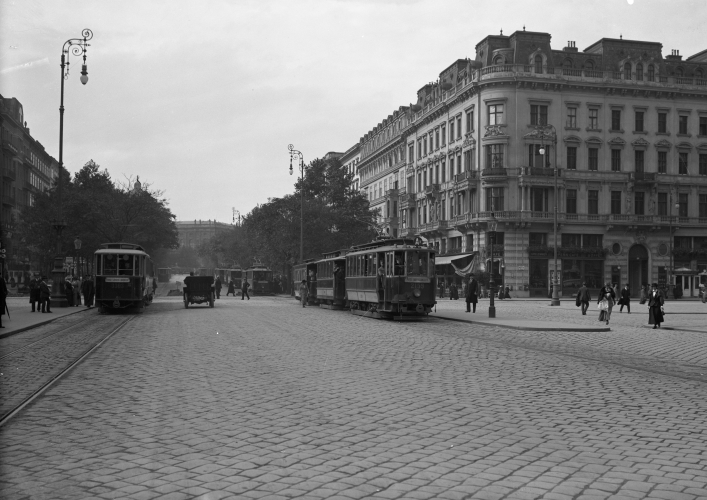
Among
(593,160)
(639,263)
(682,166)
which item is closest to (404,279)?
(593,160)

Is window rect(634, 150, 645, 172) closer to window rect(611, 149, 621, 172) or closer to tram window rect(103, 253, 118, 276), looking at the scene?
window rect(611, 149, 621, 172)

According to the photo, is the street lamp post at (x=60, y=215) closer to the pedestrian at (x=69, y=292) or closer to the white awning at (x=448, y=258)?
the pedestrian at (x=69, y=292)

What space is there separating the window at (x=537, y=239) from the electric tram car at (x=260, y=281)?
26.0 m

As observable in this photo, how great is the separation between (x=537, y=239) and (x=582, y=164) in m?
8.30

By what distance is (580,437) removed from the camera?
7789 mm

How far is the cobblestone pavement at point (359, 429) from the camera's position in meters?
6.02

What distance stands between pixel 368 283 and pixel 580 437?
1049 inches

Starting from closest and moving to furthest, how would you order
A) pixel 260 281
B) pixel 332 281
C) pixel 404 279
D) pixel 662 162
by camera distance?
pixel 404 279
pixel 332 281
pixel 662 162
pixel 260 281

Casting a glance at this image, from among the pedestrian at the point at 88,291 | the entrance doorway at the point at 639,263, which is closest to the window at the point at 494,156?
the entrance doorway at the point at 639,263

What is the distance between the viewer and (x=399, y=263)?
102 feet

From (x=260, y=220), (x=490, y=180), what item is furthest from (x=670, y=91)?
(x=260, y=220)

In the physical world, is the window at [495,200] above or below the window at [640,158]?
below

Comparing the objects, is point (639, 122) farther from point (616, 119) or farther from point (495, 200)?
point (495, 200)

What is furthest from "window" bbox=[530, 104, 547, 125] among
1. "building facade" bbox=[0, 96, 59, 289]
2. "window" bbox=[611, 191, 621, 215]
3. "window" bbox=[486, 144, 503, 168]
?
"building facade" bbox=[0, 96, 59, 289]
